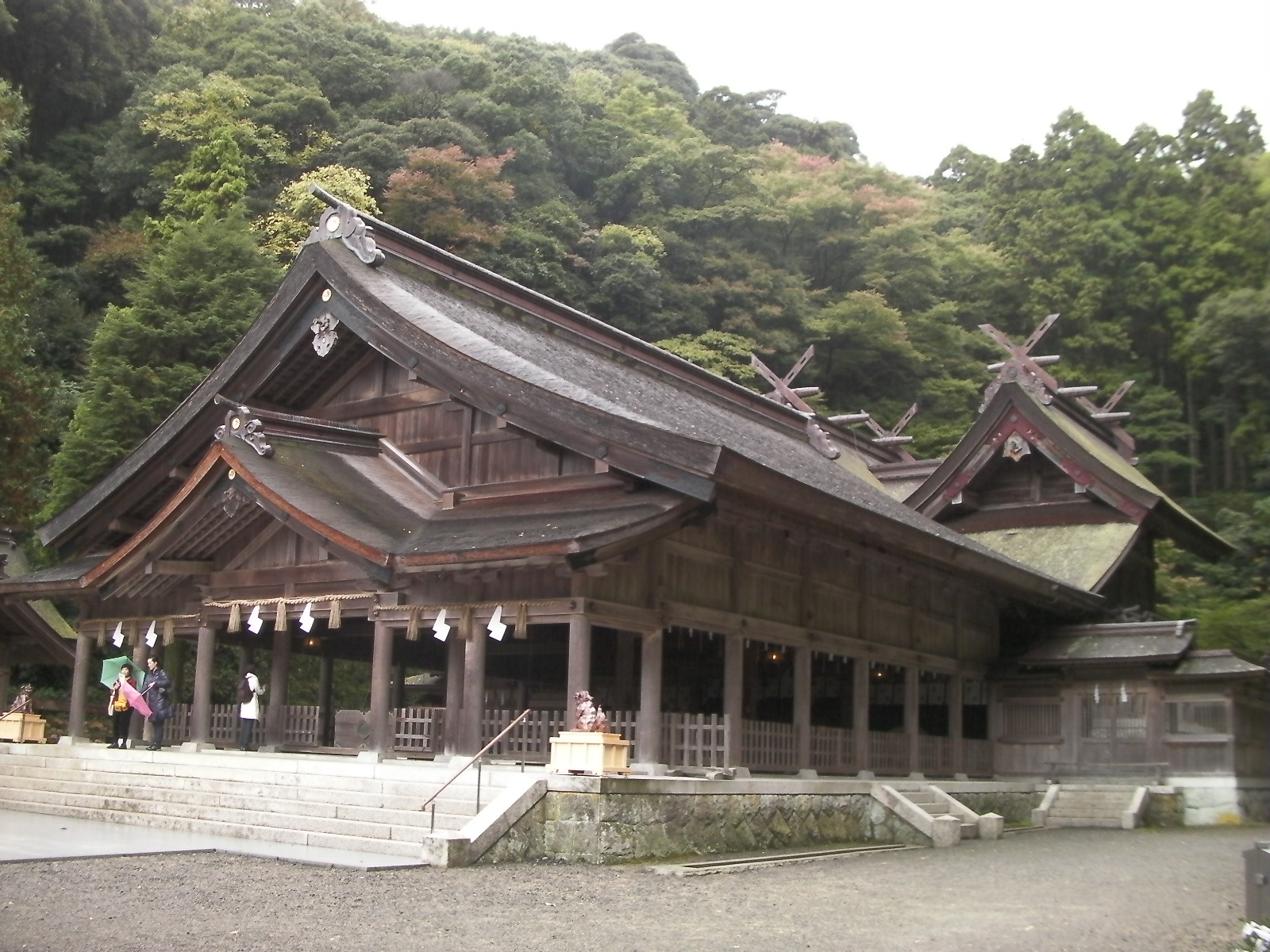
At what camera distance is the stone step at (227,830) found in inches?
545

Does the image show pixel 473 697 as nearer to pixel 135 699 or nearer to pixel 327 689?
pixel 135 699

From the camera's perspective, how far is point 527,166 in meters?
54.5

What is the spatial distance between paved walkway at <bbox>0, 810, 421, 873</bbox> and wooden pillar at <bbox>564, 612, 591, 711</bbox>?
2711 mm

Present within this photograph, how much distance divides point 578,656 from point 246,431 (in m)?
5.91

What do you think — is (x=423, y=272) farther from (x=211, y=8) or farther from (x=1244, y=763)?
(x=211, y=8)

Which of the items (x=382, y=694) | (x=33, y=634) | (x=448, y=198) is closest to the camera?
(x=382, y=694)

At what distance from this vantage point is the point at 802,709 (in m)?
19.1

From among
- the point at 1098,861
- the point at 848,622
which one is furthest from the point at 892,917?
the point at 848,622

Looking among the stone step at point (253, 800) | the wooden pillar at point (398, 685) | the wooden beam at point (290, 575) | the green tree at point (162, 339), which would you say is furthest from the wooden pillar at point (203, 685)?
the green tree at point (162, 339)

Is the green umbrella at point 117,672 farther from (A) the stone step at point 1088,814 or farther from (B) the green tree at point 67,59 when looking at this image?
(B) the green tree at point 67,59

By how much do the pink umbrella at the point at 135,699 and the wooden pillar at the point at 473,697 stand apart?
5.67 m

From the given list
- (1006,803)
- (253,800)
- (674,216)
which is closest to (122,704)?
(253,800)

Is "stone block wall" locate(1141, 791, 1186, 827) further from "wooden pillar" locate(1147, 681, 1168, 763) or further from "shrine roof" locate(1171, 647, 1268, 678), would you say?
"shrine roof" locate(1171, 647, 1268, 678)

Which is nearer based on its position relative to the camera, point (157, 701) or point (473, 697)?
point (473, 697)
